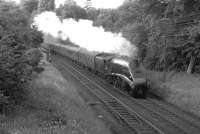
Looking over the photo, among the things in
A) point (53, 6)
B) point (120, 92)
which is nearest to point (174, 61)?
point (120, 92)

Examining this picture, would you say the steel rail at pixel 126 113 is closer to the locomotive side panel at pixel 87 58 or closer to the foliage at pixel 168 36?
the foliage at pixel 168 36

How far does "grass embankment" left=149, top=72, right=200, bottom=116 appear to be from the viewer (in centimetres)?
2127

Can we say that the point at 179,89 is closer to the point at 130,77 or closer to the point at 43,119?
the point at 130,77

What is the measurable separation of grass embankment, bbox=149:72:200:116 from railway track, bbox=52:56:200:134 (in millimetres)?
945

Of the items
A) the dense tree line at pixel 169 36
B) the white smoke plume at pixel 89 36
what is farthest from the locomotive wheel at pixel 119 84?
the white smoke plume at pixel 89 36

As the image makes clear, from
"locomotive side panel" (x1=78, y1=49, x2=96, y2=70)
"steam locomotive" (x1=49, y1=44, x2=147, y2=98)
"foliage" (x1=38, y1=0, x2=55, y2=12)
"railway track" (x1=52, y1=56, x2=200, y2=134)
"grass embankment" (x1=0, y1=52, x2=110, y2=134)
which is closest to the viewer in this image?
"grass embankment" (x1=0, y1=52, x2=110, y2=134)

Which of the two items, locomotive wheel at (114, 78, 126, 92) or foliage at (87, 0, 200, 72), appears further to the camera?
foliage at (87, 0, 200, 72)

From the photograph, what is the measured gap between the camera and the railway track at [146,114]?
15.9 m

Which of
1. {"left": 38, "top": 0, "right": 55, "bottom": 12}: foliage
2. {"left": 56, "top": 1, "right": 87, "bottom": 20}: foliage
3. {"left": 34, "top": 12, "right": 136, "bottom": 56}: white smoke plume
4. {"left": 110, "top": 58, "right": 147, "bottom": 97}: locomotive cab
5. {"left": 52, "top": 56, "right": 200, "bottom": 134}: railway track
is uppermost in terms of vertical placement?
{"left": 38, "top": 0, "right": 55, "bottom": 12}: foliage

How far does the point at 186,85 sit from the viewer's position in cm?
2442

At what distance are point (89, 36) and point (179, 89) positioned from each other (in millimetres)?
16215

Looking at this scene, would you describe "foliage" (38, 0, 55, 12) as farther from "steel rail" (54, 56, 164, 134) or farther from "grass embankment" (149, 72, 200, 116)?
"steel rail" (54, 56, 164, 134)

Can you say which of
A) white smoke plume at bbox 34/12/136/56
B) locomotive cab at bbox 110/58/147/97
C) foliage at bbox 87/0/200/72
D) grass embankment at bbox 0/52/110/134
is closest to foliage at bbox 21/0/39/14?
white smoke plume at bbox 34/12/136/56

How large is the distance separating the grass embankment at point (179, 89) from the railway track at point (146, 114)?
3.10 feet
